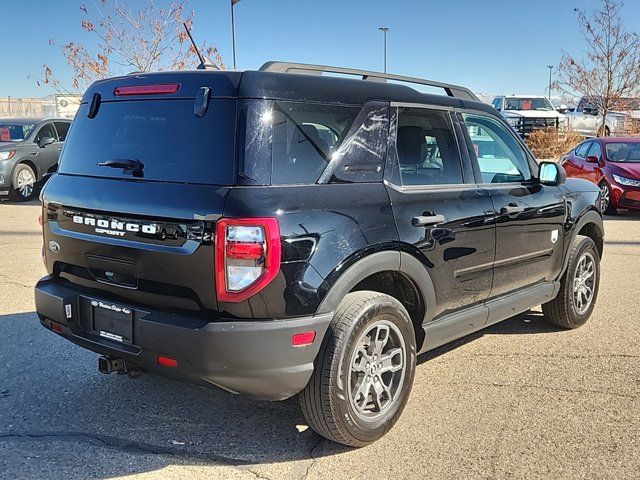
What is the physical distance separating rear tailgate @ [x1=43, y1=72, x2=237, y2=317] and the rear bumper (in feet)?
0.34

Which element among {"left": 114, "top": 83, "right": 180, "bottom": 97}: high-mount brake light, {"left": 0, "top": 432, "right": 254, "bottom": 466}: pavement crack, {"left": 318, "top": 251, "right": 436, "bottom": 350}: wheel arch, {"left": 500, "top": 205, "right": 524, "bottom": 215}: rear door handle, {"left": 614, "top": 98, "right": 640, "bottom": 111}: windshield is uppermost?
{"left": 614, "top": 98, "right": 640, "bottom": 111}: windshield

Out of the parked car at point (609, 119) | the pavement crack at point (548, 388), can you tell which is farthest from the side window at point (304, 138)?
the parked car at point (609, 119)

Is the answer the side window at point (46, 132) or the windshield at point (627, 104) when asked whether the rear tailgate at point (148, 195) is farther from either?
the windshield at point (627, 104)

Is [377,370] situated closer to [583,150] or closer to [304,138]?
[304,138]

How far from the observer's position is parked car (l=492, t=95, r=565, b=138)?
73.3 ft

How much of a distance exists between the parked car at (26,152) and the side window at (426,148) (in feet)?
37.3

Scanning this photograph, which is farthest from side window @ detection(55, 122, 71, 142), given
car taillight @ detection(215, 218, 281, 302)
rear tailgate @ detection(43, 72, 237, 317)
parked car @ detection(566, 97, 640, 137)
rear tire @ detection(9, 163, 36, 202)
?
parked car @ detection(566, 97, 640, 137)

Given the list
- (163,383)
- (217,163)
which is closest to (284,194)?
(217,163)

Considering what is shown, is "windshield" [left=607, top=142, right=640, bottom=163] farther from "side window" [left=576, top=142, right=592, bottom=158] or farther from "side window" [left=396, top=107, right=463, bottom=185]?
"side window" [left=396, top=107, right=463, bottom=185]

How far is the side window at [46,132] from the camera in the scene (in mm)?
14037

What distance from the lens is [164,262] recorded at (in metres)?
2.91

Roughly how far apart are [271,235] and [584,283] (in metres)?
3.65

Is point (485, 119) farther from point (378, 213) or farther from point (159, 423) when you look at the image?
point (159, 423)

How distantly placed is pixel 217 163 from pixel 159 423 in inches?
64.2
